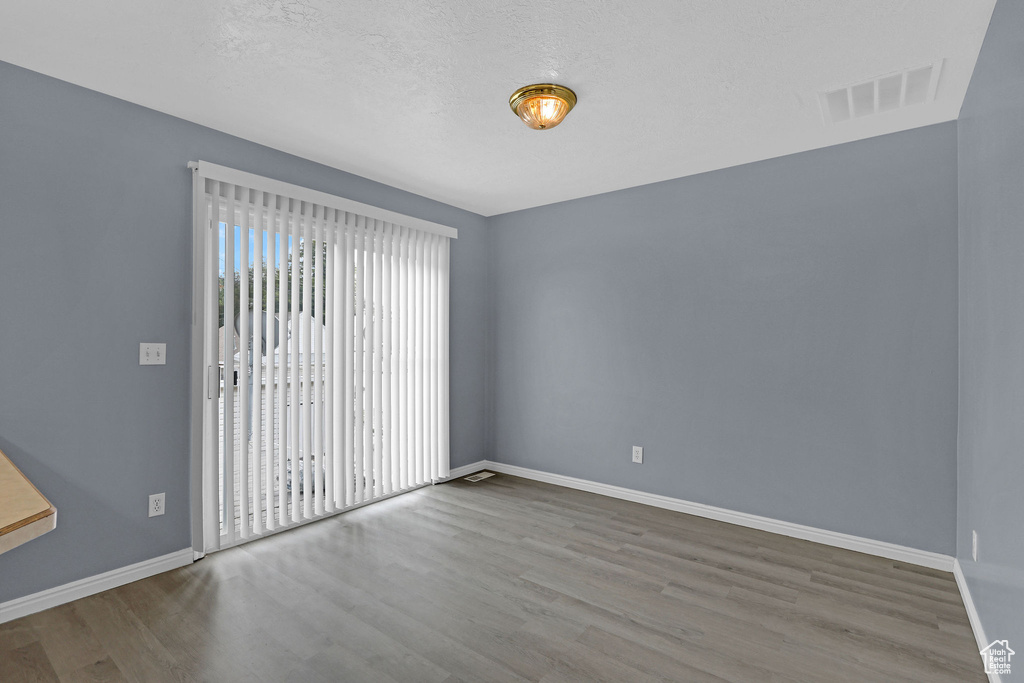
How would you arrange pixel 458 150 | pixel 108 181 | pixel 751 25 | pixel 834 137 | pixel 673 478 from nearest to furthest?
1. pixel 751 25
2. pixel 108 181
3. pixel 834 137
4. pixel 458 150
5. pixel 673 478

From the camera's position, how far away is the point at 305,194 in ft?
11.0

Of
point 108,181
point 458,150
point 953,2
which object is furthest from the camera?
point 458,150

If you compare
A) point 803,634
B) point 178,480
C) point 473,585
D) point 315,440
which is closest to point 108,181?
point 178,480

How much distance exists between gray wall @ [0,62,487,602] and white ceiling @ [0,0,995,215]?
0.76 feet

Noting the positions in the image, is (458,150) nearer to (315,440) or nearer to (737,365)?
(315,440)

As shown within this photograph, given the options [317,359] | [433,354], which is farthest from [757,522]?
[317,359]

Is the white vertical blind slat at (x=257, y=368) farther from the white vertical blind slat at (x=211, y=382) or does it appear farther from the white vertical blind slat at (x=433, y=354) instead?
the white vertical blind slat at (x=433, y=354)

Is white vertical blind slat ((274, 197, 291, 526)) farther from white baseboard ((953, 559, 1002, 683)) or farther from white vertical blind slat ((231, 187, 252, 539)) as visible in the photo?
white baseboard ((953, 559, 1002, 683))

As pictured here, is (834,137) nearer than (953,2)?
No

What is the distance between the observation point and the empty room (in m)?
2.00

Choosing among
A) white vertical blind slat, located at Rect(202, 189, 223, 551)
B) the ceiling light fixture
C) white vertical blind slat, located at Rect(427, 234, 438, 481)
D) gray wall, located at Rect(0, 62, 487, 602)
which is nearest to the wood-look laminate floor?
white vertical blind slat, located at Rect(202, 189, 223, 551)

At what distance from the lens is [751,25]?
2031mm

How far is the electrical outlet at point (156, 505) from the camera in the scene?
271 cm

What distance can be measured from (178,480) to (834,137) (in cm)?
450
